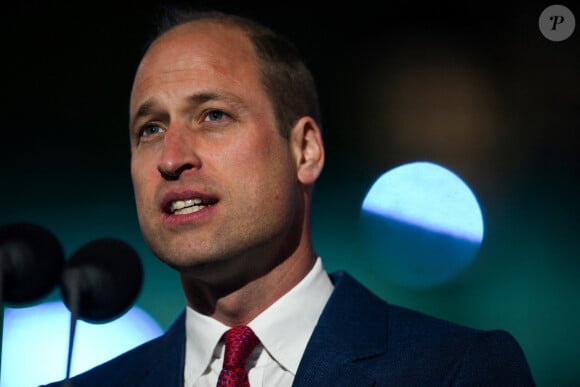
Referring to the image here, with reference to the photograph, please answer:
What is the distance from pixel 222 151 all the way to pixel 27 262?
0.55m

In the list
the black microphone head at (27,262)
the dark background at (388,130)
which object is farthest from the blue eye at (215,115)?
the dark background at (388,130)

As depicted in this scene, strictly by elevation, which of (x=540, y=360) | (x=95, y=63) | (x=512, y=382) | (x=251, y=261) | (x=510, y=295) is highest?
(x=95, y=63)

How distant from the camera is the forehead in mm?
1578

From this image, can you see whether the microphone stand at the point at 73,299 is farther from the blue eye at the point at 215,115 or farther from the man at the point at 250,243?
the blue eye at the point at 215,115

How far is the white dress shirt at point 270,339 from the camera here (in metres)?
1.50

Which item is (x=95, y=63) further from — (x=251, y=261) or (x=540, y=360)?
(x=540, y=360)

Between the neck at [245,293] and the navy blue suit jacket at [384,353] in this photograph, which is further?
the neck at [245,293]

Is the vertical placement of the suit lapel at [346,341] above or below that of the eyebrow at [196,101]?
below

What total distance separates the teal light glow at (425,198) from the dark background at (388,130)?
3 centimetres

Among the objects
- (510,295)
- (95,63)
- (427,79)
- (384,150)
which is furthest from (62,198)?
(510,295)

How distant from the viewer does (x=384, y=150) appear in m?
2.22

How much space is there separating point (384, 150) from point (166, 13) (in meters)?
0.72

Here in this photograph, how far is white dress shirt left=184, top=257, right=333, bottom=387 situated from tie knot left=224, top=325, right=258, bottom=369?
2 centimetres
